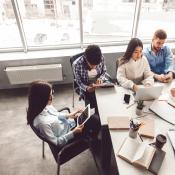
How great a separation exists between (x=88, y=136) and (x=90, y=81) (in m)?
0.74

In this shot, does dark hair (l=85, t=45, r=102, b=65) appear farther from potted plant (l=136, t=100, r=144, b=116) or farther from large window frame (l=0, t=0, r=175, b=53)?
large window frame (l=0, t=0, r=175, b=53)

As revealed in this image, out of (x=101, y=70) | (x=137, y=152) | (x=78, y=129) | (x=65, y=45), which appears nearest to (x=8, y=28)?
(x=65, y=45)

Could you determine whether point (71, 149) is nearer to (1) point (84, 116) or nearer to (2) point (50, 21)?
(1) point (84, 116)

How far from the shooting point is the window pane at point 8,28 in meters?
2.83

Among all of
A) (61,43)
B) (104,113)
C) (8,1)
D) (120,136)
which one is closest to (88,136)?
(104,113)

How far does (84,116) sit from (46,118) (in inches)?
15.5

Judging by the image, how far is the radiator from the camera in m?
2.99

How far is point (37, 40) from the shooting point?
3.24 metres

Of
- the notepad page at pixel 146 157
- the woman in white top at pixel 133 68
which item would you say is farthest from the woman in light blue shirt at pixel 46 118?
the woman in white top at pixel 133 68

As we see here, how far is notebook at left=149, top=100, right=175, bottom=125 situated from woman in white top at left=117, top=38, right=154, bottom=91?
0.30m

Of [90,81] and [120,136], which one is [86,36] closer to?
A: [90,81]

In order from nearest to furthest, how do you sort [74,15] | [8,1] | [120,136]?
1. [120,136]
2. [8,1]
3. [74,15]

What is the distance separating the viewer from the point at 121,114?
170 cm

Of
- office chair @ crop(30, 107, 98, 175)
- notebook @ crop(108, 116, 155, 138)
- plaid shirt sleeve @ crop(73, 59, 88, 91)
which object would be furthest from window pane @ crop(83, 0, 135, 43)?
office chair @ crop(30, 107, 98, 175)
